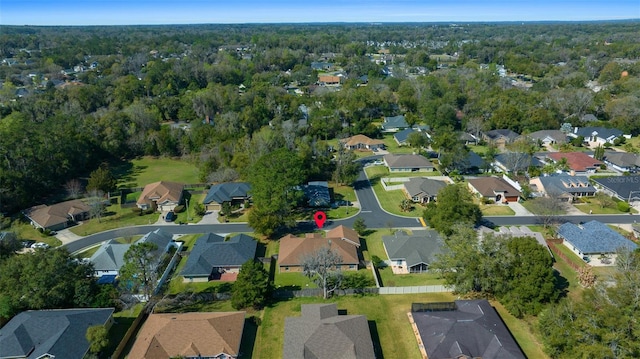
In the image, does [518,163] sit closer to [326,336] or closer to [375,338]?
[375,338]

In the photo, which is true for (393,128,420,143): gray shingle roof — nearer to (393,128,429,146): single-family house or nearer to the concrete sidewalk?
(393,128,429,146): single-family house

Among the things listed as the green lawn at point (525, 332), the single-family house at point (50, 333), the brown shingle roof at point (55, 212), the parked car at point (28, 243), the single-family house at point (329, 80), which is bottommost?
the green lawn at point (525, 332)

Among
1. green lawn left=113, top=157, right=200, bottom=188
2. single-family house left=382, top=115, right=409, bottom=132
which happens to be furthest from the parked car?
single-family house left=382, top=115, right=409, bottom=132

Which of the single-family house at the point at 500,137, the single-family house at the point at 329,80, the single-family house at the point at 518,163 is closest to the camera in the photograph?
the single-family house at the point at 518,163

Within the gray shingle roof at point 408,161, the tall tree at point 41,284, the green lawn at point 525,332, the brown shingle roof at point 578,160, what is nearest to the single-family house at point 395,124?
the gray shingle roof at point 408,161

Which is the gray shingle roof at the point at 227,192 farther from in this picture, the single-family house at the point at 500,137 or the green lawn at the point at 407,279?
the single-family house at the point at 500,137

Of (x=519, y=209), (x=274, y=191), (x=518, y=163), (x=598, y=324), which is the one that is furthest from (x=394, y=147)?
(x=598, y=324)

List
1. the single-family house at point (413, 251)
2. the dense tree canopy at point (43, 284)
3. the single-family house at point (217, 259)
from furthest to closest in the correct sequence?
the single-family house at point (413, 251) → the single-family house at point (217, 259) → the dense tree canopy at point (43, 284)
